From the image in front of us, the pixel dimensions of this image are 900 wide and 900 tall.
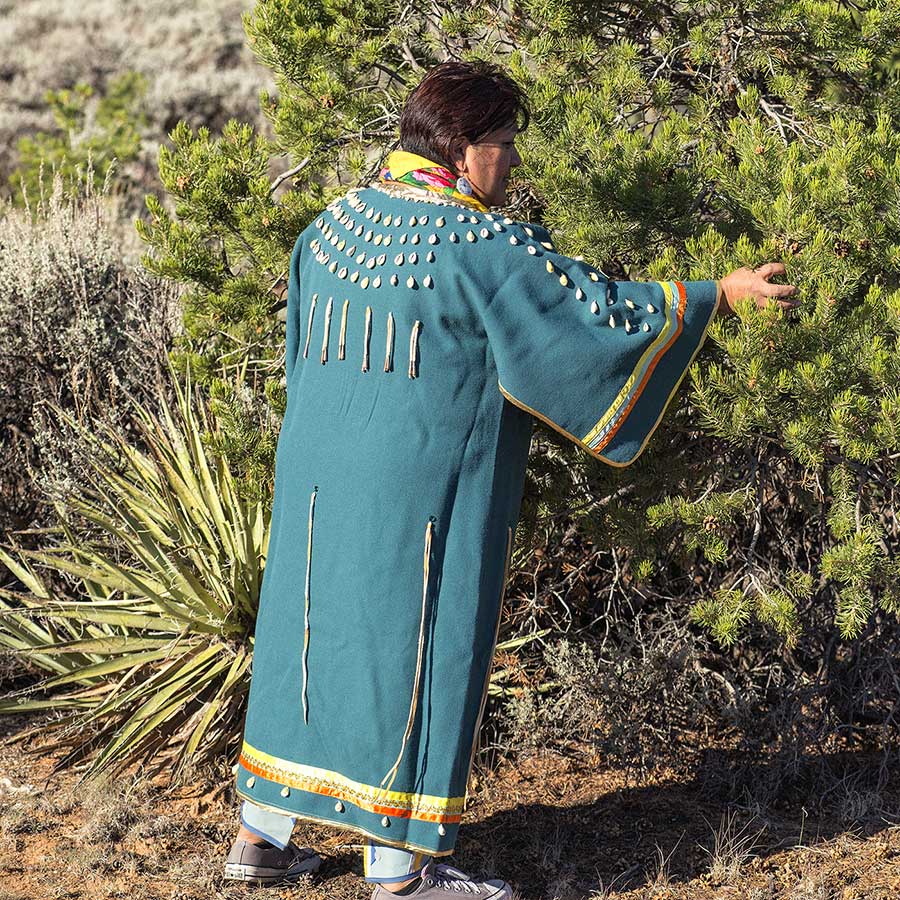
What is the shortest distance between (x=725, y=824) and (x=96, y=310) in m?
3.31

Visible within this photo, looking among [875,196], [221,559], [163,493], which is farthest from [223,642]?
[875,196]

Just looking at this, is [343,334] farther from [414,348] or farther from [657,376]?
[657,376]

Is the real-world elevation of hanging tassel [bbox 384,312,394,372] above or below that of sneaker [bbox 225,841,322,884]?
above

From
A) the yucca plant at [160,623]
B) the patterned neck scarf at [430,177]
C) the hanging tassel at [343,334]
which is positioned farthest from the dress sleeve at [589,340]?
the yucca plant at [160,623]

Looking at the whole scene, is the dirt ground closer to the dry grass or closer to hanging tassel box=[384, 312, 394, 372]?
hanging tassel box=[384, 312, 394, 372]

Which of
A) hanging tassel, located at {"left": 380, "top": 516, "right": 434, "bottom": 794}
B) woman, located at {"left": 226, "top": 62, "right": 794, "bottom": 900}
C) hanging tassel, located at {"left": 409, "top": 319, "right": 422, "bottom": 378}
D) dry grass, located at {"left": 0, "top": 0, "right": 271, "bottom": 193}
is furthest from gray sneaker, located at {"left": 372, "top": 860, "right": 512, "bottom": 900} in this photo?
dry grass, located at {"left": 0, "top": 0, "right": 271, "bottom": 193}

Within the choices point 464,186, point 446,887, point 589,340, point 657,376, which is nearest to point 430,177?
point 464,186

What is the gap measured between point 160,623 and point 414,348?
1.74 m

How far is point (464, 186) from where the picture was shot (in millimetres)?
2871

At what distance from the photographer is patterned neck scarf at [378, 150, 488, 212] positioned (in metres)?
2.85

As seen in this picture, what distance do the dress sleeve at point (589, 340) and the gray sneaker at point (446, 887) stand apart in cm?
112

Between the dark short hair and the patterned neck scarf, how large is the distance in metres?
0.02

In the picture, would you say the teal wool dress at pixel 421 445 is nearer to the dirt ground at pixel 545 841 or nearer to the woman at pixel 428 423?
the woman at pixel 428 423

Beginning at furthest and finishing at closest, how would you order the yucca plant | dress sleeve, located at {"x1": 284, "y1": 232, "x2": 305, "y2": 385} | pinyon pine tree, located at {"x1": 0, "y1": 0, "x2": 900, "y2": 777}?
1. the yucca plant
2. dress sleeve, located at {"x1": 284, "y1": 232, "x2": 305, "y2": 385}
3. pinyon pine tree, located at {"x1": 0, "y1": 0, "x2": 900, "y2": 777}
